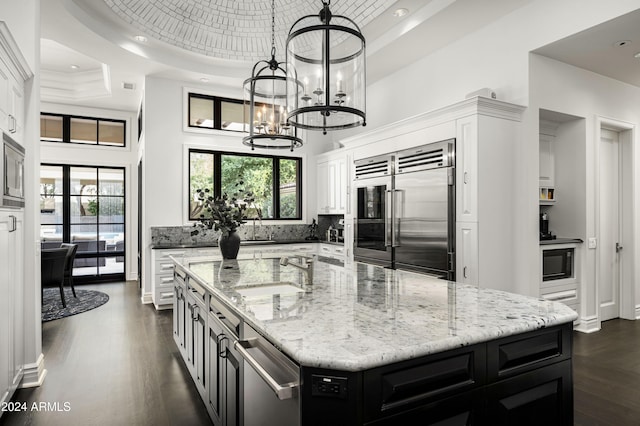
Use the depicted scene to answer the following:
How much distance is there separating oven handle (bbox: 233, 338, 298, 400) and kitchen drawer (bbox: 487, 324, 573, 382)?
0.72 meters

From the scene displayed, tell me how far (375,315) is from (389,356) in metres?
0.41

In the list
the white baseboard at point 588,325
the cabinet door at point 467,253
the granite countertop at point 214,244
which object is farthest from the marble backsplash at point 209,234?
the white baseboard at point 588,325

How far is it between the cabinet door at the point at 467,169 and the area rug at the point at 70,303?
5.05 meters

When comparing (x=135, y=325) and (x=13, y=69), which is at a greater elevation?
(x=13, y=69)

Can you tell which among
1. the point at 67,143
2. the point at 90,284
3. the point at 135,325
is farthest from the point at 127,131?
the point at 135,325

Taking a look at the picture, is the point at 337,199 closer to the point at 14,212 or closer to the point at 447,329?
the point at 14,212

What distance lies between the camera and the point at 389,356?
3.77 feet

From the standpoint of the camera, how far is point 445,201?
4.05m

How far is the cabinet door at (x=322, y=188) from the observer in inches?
261

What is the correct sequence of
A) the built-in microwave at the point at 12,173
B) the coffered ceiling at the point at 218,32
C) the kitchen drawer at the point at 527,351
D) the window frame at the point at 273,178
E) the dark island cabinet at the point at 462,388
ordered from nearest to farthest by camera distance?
the dark island cabinet at the point at 462,388 < the kitchen drawer at the point at 527,351 < the built-in microwave at the point at 12,173 < the coffered ceiling at the point at 218,32 < the window frame at the point at 273,178

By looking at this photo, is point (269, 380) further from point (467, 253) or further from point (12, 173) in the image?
point (467, 253)

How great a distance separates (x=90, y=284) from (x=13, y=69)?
571cm

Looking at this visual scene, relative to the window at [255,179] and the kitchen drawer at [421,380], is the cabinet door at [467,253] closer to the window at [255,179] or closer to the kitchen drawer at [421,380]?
the kitchen drawer at [421,380]

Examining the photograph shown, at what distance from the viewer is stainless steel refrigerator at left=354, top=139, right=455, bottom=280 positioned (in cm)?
405
